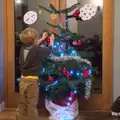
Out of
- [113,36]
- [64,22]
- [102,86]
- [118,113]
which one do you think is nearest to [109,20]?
[113,36]

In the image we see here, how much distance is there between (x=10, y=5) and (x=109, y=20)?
1.50 metres

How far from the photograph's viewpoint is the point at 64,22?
4.48m

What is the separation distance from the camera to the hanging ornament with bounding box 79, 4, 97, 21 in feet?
13.8

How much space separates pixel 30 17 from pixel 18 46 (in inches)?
22.4

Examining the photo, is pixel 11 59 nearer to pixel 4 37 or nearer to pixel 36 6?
pixel 4 37

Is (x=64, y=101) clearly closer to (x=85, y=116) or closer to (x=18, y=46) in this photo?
(x=85, y=116)

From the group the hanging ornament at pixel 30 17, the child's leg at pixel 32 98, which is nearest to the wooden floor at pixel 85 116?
the child's leg at pixel 32 98

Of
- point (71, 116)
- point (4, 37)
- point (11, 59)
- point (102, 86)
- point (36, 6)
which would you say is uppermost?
point (36, 6)

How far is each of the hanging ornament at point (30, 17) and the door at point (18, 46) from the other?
0.79ft

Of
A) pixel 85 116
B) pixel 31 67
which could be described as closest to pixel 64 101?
pixel 85 116

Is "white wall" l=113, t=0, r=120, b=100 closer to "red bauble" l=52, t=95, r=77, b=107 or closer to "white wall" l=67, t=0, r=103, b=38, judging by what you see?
"white wall" l=67, t=0, r=103, b=38

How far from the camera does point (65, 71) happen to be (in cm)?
396

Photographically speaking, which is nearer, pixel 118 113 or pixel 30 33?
pixel 30 33

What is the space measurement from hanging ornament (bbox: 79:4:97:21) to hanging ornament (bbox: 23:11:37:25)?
2.13 feet
